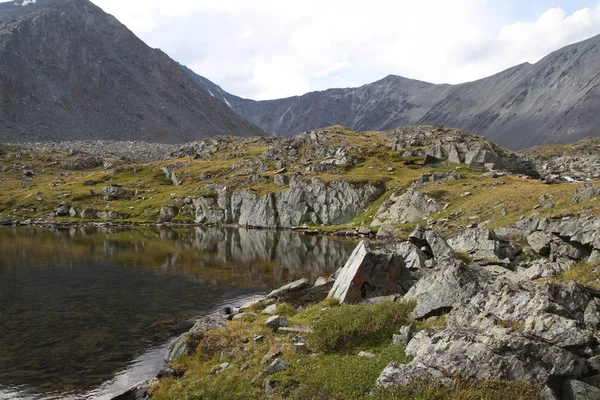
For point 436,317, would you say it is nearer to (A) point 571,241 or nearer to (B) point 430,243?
(A) point 571,241

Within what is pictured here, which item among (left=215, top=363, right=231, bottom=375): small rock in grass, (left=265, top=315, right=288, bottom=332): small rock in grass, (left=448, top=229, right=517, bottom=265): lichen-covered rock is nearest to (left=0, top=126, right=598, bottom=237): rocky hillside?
(left=448, top=229, right=517, bottom=265): lichen-covered rock

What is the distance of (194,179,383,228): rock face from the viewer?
110 meters

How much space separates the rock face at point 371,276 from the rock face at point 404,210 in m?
50.4

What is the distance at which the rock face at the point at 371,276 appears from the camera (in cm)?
2978

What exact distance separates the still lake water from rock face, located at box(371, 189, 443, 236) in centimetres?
1383

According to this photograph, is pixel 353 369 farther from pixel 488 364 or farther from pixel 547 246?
pixel 547 246

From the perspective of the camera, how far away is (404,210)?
9112 centimetres

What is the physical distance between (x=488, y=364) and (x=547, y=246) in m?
26.0

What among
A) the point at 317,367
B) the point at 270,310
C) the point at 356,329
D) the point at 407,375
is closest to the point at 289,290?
the point at 270,310

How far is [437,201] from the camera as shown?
86.8 m

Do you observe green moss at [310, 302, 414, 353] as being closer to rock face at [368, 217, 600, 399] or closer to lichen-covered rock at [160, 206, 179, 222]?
rock face at [368, 217, 600, 399]

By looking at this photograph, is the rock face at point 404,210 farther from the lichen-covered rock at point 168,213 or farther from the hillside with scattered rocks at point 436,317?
the lichen-covered rock at point 168,213

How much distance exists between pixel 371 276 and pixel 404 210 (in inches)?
2498

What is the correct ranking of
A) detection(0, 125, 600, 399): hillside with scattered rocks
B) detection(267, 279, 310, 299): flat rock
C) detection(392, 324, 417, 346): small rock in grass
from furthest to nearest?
detection(267, 279, 310, 299): flat rock < detection(392, 324, 417, 346): small rock in grass < detection(0, 125, 600, 399): hillside with scattered rocks
